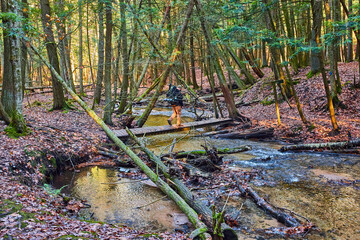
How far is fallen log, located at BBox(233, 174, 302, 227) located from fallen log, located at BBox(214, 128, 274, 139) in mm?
5950

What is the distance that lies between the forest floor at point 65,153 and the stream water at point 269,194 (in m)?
0.64

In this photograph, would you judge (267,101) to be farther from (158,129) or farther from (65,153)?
(65,153)

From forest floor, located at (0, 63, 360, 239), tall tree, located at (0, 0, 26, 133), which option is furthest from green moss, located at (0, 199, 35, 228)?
tall tree, located at (0, 0, 26, 133)

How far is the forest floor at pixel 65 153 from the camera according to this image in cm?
409

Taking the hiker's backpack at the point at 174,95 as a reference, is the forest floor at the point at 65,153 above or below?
below

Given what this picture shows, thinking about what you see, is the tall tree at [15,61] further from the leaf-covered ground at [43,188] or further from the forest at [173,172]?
the leaf-covered ground at [43,188]

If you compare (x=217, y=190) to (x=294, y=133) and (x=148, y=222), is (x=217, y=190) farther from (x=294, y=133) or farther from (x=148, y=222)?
(x=294, y=133)

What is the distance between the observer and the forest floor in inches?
161

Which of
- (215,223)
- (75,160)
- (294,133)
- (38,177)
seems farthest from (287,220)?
(294,133)

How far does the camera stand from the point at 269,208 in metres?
5.41

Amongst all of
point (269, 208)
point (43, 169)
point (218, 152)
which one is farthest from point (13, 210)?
point (218, 152)

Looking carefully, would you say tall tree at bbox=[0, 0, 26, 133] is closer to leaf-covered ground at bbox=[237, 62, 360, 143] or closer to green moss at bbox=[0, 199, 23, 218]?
green moss at bbox=[0, 199, 23, 218]

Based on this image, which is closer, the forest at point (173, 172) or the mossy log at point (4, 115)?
the forest at point (173, 172)

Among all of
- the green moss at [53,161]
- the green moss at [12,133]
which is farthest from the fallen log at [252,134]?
the green moss at [12,133]
